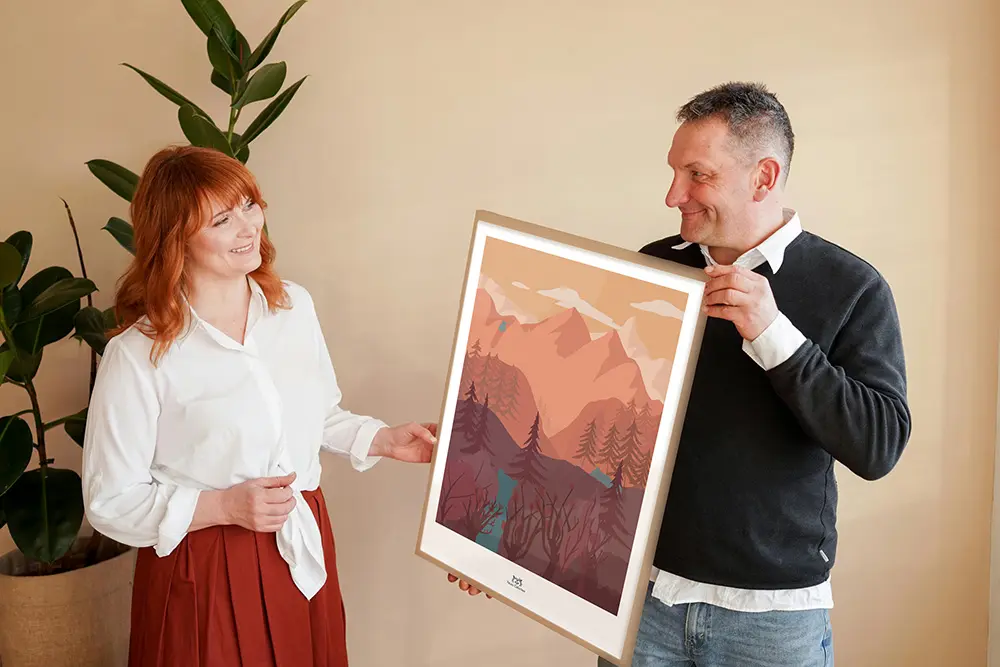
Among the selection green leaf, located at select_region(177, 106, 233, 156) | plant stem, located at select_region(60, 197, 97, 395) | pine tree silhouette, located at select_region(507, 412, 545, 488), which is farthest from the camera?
plant stem, located at select_region(60, 197, 97, 395)

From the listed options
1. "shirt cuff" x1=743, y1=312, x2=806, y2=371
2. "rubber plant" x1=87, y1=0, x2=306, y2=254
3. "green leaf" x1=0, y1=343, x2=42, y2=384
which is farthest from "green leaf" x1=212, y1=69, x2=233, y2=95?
"shirt cuff" x1=743, y1=312, x2=806, y2=371

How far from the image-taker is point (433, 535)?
1717 mm

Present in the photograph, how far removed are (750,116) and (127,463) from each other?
124 centimetres

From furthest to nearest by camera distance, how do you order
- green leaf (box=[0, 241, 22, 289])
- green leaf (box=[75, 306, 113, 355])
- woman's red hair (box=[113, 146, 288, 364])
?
green leaf (box=[75, 306, 113, 355]), green leaf (box=[0, 241, 22, 289]), woman's red hair (box=[113, 146, 288, 364])

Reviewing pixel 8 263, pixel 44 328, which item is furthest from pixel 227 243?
pixel 44 328

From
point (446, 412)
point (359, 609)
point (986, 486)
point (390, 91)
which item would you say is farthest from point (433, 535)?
point (986, 486)

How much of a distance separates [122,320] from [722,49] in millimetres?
1553

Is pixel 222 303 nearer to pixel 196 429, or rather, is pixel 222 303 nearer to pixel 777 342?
pixel 196 429

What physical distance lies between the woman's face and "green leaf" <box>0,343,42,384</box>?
71 centimetres

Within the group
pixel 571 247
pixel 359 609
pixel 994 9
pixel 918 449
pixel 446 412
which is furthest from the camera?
pixel 359 609

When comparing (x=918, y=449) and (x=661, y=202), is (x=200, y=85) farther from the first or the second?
(x=918, y=449)

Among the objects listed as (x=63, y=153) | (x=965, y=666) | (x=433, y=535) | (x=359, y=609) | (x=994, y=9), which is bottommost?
(x=359, y=609)

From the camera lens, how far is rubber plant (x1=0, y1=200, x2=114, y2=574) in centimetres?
203

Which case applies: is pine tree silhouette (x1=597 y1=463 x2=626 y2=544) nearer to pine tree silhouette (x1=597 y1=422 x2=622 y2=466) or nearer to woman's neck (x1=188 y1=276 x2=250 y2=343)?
pine tree silhouette (x1=597 y1=422 x2=622 y2=466)
